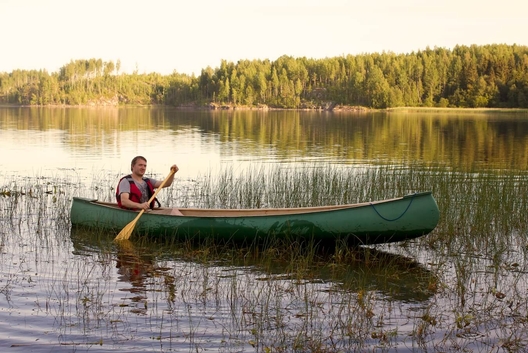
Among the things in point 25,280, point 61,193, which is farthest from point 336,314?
point 61,193

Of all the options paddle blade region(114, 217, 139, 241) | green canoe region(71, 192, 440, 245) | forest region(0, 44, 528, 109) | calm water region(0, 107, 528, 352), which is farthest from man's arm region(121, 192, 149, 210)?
forest region(0, 44, 528, 109)

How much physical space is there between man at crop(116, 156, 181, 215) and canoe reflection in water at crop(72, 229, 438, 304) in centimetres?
68

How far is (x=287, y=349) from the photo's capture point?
19.2ft

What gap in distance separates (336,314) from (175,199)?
8.22 metres

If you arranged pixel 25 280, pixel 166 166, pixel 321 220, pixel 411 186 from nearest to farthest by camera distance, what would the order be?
pixel 25 280, pixel 321 220, pixel 411 186, pixel 166 166

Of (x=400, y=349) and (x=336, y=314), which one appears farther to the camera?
(x=336, y=314)

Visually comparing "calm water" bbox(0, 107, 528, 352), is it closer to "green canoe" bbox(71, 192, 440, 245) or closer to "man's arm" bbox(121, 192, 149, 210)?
"green canoe" bbox(71, 192, 440, 245)

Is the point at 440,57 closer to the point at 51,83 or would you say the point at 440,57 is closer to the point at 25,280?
the point at 51,83

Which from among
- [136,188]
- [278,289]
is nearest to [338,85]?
[136,188]

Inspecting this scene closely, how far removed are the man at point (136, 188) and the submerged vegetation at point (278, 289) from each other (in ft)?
2.08

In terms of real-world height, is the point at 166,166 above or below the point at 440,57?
below

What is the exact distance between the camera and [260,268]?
884cm

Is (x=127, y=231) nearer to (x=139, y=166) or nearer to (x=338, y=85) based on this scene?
(x=139, y=166)

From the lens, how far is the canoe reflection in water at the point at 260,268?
792 centimetres
